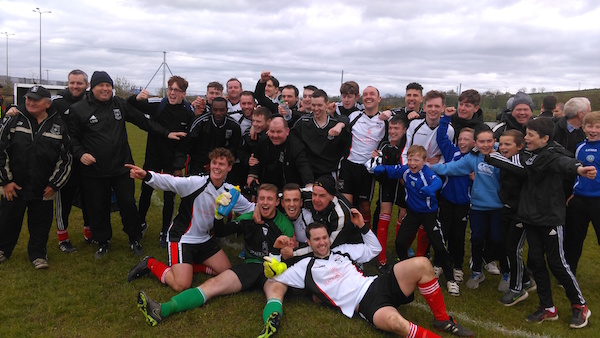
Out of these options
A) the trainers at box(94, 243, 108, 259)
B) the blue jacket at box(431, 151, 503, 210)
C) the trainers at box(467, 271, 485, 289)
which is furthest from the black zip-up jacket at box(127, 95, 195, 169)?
the trainers at box(467, 271, 485, 289)

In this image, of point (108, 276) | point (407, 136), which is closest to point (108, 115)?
point (108, 276)

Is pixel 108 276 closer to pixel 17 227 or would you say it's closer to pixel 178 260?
pixel 178 260

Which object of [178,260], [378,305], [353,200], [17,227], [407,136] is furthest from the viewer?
[353,200]

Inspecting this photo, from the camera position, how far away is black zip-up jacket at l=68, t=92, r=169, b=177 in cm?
500

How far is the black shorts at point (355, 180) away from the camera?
217 inches

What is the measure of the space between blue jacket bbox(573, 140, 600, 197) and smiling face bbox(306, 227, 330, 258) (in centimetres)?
285

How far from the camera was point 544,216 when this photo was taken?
13.1ft

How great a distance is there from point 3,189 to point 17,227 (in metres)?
0.51

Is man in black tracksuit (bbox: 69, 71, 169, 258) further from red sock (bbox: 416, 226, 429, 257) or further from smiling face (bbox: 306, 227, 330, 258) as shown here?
red sock (bbox: 416, 226, 429, 257)

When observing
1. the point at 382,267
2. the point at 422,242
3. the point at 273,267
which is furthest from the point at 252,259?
the point at 422,242

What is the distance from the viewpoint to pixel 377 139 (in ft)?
18.3

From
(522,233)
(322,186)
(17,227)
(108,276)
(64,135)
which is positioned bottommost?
(108,276)

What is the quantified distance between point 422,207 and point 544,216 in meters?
1.22

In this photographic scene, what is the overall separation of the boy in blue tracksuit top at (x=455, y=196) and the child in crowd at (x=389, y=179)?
50 cm
